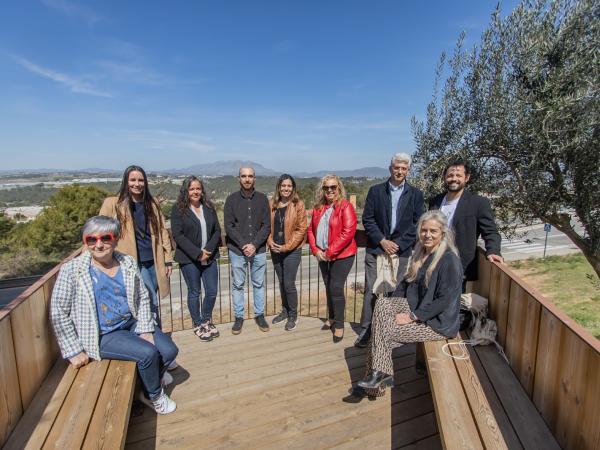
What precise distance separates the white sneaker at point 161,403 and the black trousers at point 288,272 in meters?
1.67

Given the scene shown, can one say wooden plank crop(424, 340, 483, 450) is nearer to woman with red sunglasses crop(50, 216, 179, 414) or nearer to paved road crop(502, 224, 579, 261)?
woman with red sunglasses crop(50, 216, 179, 414)

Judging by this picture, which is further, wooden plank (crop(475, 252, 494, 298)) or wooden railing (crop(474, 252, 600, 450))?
wooden plank (crop(475, 252, 494, 298))

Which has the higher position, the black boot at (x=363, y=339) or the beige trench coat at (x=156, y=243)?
the beige trench coat at (x=156, y=243)

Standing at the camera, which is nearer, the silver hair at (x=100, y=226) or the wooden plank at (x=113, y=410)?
the wooden plank at (x=113, y=410)

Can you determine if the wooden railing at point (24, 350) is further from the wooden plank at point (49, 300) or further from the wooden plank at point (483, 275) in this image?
the wooden plank at point (483, 275)

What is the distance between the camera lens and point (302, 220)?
151 inches

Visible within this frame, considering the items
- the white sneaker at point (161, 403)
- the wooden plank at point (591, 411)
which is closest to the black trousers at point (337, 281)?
the white sneaker at point (161, 403)

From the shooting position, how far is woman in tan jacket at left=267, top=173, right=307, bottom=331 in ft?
12.5

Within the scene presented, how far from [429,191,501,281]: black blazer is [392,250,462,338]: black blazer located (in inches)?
22.3

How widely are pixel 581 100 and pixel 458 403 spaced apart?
497cm

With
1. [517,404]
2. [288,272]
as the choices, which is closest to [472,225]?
[517,404]

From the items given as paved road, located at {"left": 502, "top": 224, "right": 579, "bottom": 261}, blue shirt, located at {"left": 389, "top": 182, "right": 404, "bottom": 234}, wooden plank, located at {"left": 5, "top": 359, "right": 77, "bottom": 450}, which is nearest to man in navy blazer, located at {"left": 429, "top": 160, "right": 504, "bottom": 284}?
blue shirt, located at {"left": 389, "top": 182, "right": 404, "bottom": 234}

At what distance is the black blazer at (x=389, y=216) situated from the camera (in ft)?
11.3

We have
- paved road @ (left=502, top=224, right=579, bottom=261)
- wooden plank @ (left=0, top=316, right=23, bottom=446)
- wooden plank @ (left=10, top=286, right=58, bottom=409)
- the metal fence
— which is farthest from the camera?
→ paved road @ (left=502, top=224, right=579, bottom=261)
